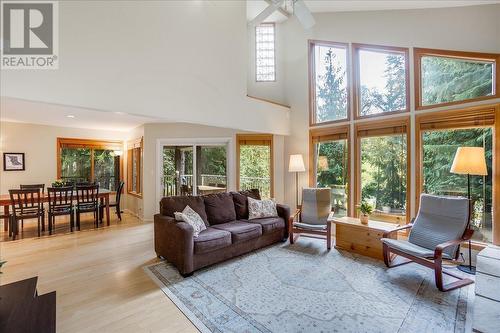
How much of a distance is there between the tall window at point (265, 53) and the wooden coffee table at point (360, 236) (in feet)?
12.8

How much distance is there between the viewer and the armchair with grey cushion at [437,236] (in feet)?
9.55

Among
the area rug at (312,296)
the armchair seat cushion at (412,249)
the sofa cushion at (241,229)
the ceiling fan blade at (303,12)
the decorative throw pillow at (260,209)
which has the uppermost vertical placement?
the ceiling fan blade at (303,12)

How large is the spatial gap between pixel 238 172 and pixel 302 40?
3384 millimetres

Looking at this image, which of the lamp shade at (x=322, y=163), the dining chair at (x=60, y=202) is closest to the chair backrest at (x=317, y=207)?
the lamp shade at (x=322, y=163)

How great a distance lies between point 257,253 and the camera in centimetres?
397

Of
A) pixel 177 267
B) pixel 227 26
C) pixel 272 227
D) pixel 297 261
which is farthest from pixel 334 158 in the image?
pixel 177 267

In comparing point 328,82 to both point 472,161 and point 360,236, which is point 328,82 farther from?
point 360,236

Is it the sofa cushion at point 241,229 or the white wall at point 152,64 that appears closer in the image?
the white wall at point 152,64

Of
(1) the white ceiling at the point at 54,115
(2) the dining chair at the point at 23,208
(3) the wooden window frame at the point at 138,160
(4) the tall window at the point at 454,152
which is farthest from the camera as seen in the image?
(3) the wooden window frame at the point at 138,160

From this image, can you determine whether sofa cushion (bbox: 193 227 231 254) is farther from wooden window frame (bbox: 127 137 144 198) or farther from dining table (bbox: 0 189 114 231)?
wooden window frame (bbox: 127 137 144 198)

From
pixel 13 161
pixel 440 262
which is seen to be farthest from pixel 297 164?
pixel 13 161

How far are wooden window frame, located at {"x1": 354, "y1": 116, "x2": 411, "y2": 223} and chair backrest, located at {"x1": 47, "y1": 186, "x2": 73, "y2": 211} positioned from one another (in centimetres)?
584

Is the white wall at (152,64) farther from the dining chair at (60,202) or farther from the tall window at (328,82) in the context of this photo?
the dining chair at (60,202)

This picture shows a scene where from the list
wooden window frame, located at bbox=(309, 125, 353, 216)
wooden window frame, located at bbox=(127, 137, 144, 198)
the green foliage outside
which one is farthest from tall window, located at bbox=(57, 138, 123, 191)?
the green foliage outside
